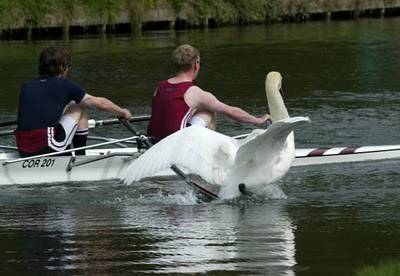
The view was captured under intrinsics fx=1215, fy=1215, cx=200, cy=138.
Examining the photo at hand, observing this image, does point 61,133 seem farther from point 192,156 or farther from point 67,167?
point 192,156

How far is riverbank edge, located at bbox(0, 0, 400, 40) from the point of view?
39.8 metres

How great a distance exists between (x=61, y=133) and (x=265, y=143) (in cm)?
274

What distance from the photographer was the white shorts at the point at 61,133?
13422mm

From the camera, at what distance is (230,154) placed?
11.8 m

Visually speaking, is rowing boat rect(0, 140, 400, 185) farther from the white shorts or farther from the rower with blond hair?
the rower with blond hair

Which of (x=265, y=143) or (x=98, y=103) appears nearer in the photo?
(x=265, y=143)

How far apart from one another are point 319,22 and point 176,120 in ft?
108

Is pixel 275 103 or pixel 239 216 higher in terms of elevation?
pixel 275 103

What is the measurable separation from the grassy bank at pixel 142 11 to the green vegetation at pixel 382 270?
3165cm

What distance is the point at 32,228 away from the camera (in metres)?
11.0

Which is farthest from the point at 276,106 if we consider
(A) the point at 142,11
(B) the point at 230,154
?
(A) the point at 142,11

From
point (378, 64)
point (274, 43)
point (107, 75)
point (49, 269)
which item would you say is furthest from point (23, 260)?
point (274, 43)

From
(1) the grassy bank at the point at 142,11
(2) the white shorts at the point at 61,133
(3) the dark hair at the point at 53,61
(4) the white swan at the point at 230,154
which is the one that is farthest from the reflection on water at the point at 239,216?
(1) the grassy bank at the point at 142,11

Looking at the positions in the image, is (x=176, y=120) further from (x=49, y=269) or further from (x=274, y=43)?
(x=274, y=43)
